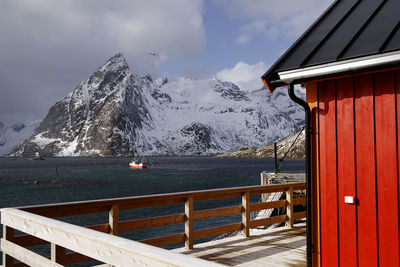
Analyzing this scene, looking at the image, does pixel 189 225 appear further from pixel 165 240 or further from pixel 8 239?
pixel 8 239

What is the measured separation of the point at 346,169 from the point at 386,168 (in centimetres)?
46

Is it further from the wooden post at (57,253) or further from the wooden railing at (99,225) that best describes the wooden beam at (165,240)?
the wooden post at (57,253)

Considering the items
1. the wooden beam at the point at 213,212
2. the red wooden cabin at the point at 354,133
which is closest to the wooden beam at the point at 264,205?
the wooden beam at the point at 213,212

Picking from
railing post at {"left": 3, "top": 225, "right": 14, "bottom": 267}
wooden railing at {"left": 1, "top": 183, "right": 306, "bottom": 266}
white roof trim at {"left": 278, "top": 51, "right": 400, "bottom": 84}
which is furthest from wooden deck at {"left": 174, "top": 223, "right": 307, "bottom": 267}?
white roof trim at {"left": 278, "top": 51, "right": 400, "bottom": 84}

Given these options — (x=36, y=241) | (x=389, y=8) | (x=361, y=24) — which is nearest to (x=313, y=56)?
(x=361, y=24)

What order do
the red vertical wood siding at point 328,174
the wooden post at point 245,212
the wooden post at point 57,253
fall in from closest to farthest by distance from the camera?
the wooden post at point 57,253
the red vertical wood siding at point 328,174
the wooden post at point 245,212

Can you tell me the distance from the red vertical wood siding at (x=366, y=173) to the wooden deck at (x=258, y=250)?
2.15 meters

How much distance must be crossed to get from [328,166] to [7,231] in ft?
13.5

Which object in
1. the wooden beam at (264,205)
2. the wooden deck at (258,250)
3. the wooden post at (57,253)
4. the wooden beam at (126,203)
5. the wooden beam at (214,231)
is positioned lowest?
the wooden deck at (258,250)

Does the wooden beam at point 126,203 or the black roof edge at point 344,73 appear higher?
the black roof edge at point 344,73

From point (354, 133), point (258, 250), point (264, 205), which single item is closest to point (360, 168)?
point (354, 133)

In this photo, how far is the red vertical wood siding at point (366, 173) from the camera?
4227 millimetres

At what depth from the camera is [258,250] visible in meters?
7.07

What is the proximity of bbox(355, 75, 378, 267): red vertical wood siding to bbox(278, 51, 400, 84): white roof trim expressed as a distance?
28 cm
